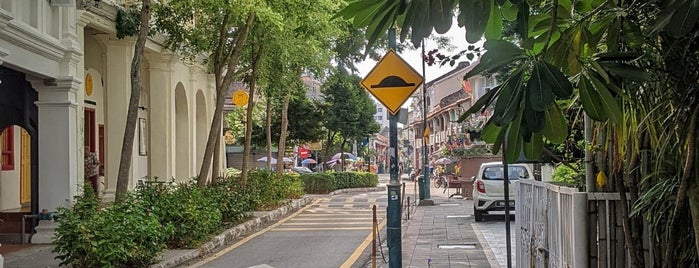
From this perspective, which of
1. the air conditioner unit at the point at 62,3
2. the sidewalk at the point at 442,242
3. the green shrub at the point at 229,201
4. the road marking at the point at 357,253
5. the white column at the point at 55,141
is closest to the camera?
the sidewalk at the point at 442,242

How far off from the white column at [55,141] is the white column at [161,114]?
765cm

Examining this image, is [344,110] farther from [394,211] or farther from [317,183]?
[394,211]

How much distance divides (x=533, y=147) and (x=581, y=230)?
6.11 ft

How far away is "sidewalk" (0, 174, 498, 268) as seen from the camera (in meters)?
12.1

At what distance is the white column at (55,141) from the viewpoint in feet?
47.6

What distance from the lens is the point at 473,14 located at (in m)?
2.94

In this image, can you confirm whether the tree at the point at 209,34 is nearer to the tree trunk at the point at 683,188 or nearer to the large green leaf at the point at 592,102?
the tree trunk at the point at 683,188

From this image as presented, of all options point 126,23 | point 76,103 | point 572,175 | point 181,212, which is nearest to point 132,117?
point 181,212

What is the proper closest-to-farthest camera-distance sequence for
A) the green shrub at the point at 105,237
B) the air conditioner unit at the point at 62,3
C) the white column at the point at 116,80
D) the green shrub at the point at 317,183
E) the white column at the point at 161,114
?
the green shrub at the point at 105,237
the air conditioner unit at the point at 62,3
the white column at the point at 116,80
the white column at the point at 161,114
the green shrub at the point at 317,183

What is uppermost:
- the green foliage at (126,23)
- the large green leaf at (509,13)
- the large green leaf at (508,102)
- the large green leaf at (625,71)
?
the green foliage at (126,23)

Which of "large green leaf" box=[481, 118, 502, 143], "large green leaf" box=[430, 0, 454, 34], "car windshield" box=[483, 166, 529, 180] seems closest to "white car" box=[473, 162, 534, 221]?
"car windshield" box=[483, 166, 529, 180]

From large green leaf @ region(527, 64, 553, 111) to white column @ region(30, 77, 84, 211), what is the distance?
13.2 meters

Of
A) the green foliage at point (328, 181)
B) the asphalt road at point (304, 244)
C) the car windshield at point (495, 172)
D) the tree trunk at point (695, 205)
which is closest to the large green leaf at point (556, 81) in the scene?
the tree trunk at point (695, 205)

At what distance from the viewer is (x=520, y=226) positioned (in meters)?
8.62
